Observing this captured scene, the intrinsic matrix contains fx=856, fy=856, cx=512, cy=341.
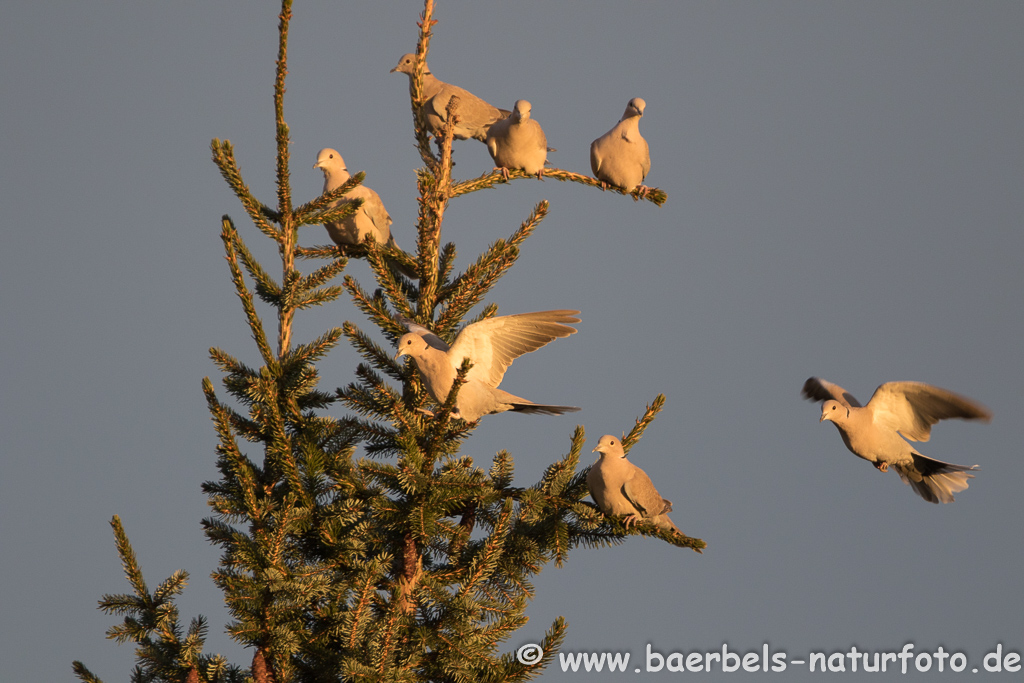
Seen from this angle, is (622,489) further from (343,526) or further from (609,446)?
(343,526)

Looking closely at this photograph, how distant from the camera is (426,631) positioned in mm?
3836

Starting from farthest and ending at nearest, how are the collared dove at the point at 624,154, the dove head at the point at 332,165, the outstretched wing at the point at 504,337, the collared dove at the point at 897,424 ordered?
the dove head at the point at 332,165
the collared dove at the point at 624,154
the collared dove at the point at 897,424
the outstretched wing at the point at 504,337

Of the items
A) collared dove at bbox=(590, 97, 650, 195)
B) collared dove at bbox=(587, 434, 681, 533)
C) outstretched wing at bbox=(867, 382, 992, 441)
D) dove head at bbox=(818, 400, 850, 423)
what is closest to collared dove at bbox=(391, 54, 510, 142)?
collared dove at bbox=(590, 97, 650, 195)

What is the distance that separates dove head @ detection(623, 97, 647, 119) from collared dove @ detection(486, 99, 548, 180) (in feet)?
4.17

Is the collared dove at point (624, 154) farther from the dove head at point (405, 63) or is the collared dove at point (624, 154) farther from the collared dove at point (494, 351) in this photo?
the collared dove at point (494, 351)

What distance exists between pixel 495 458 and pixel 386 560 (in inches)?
34.2

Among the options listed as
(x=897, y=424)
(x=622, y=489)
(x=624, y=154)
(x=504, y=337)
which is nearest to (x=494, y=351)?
(x=504, y=337)

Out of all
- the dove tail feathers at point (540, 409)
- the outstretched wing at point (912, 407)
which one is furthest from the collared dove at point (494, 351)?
the outstretched wing at point (912, 407)

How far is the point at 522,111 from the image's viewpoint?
6336 millimetres

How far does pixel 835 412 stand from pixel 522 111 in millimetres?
3122

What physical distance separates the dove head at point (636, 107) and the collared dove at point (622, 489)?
12.3 feet

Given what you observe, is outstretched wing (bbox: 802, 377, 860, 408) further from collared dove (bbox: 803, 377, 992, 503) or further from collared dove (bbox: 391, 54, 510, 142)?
collared dove (bbox: 391, 54, 510, 142)

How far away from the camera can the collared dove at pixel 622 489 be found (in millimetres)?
4453

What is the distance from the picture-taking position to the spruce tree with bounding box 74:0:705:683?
3561mm
